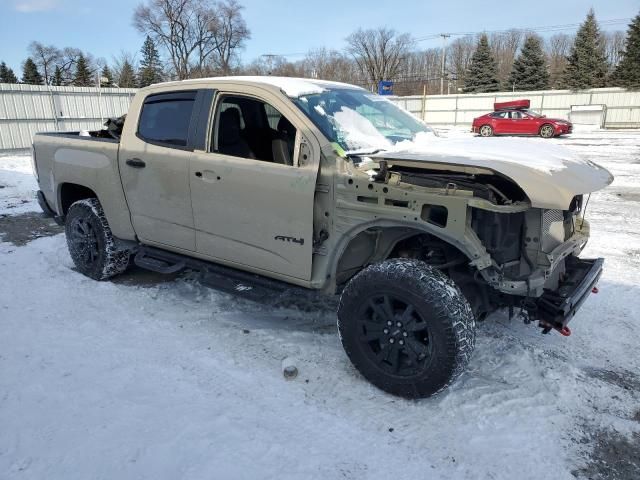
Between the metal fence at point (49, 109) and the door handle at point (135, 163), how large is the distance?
15.7m

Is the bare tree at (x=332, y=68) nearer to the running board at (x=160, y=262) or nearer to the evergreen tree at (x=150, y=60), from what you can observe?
the evergreen tree at (x=150, y=60)

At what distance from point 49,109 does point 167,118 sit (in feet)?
60.4

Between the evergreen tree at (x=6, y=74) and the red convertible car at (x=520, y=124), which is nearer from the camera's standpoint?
the red convertible car at (x=520, y=124)

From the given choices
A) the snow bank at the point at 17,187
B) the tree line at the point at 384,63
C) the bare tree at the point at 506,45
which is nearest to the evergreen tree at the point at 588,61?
the tree line at the point at 384,63

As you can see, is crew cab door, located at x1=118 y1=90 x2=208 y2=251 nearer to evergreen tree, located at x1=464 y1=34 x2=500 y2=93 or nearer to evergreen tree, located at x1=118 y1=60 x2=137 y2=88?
evergreen tree, located at x1=118 y1=60 x2=137 y2=88

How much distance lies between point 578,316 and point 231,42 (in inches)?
2273

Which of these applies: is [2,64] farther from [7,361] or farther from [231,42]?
[7,361]

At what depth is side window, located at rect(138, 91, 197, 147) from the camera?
13.2ft

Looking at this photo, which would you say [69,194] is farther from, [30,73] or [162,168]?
[30,73]

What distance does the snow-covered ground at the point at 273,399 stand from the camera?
2559 millimetres

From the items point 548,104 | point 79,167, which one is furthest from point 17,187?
point 548,104

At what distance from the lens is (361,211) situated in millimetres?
3152

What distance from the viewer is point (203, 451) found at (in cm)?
260

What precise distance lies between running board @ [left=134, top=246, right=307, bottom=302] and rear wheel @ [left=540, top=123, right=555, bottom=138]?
25.5 meters
